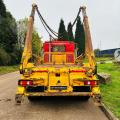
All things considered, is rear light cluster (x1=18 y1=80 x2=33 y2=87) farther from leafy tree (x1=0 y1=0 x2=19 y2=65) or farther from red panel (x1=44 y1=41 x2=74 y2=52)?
leafy tree (x1=0 y1=0 x2=19 y2=65)

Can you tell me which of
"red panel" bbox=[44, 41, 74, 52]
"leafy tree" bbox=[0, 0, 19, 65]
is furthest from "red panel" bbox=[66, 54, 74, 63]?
"leafy tree" bbox=[0, 0, 19, 65]

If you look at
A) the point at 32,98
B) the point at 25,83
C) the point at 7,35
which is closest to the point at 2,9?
the point at 7,35

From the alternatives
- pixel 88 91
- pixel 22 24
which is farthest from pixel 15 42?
pixel 88 91

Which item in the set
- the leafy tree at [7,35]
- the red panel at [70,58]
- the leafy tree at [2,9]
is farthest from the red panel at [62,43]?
the leafy tree at [2,9]

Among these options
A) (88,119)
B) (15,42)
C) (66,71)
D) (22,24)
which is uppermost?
(22,24)

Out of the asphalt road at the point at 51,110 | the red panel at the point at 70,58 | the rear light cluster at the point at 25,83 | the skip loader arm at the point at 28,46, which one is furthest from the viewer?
the red panel at the point at 70,58

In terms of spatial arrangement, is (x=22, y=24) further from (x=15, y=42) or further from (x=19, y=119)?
(x=19, y=119)

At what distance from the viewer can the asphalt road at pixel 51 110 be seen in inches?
487

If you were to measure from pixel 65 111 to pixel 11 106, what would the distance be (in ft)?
7.68

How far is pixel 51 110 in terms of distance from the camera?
13781 mm

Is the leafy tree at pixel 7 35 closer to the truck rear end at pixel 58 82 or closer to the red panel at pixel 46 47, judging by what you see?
the red panel at pixel 46 47

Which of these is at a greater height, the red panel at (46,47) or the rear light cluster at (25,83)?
the red panel at (46,47)

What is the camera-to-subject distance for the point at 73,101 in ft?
52.2

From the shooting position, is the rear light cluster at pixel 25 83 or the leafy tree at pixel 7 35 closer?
the rear light cluster at pixel 25 83
